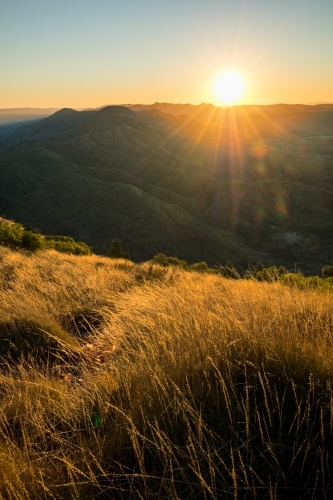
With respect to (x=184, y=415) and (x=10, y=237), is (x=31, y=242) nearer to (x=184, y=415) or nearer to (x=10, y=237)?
(x=10, y=237)

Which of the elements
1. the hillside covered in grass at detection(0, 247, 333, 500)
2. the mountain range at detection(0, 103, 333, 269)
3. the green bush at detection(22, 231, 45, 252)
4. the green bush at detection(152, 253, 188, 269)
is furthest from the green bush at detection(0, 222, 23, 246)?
the mountain range at detection(0, 103, 333, 269)

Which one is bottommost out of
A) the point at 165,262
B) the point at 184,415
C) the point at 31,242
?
the point at 165,262

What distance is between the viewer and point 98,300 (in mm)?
6680

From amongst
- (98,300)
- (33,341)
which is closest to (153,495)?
(33,341)

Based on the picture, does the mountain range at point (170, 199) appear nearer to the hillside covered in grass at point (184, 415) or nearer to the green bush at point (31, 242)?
the green bush at point (31, 242)

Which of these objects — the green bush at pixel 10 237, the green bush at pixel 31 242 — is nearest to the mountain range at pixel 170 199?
the green bush at pixel 10 237

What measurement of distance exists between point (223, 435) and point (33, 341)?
318 cm

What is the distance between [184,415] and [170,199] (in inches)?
3130

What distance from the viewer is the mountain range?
63.3 meters

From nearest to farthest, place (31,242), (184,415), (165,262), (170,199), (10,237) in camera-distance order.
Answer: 1. (184,415)
2. (31,242)
3. (10,237)
4. (165,262)
5. (170,199)

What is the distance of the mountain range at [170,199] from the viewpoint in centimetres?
6328

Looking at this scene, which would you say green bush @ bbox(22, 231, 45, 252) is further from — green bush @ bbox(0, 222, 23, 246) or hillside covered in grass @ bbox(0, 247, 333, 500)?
hillside covered in grass @ bbox(0, 247, 333, 500)

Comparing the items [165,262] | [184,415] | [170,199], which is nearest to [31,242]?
[165,262]

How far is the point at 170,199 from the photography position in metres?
80.7
